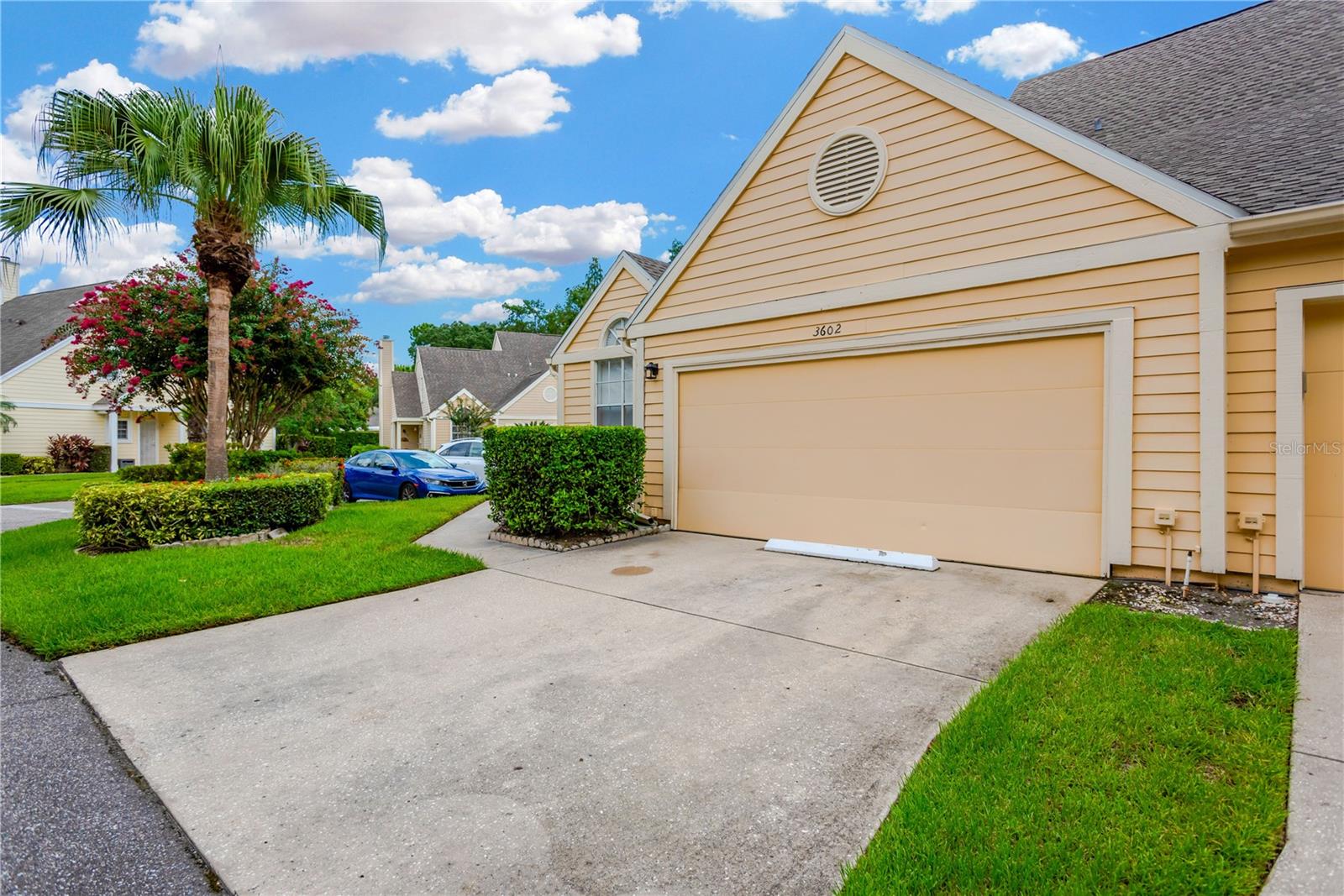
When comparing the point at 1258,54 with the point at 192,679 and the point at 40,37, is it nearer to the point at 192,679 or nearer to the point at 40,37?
the point at 192,679

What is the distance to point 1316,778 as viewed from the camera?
238 cm

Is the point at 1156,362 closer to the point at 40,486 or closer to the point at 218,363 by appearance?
the point at 218,363

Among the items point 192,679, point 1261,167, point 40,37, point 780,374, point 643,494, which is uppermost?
point 40,37

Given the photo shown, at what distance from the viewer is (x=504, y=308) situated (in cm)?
5969

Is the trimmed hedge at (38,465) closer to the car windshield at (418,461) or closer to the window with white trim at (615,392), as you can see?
the car windshield at (418,461)

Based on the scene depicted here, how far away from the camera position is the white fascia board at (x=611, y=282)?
10664 millimetres

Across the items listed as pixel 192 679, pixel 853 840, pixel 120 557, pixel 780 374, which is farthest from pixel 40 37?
pixel 853 840

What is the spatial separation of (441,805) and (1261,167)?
7484mm

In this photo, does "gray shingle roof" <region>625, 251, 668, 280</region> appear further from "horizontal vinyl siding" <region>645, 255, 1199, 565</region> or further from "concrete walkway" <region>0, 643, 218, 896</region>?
"concrete walkway" <region>0, 643, 218, 896</region>

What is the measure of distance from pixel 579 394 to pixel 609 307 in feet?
5.28

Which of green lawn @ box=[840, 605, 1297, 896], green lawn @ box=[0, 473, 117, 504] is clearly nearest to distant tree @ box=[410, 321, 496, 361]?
green lawn @ box=[0, 473, 117, 504]

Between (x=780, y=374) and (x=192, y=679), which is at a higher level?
(x=780, y=374)

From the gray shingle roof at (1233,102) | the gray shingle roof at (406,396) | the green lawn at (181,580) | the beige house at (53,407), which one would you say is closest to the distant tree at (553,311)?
the gray shingle roof at (406,396)

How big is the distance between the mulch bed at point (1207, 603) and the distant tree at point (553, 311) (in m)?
44.0
